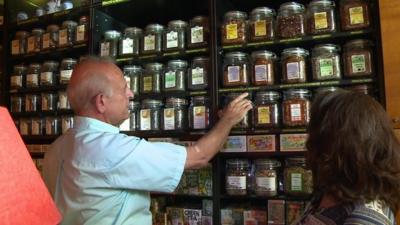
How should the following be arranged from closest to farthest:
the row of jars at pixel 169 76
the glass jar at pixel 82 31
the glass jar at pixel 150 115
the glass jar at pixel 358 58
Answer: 1. the glass jar at pixel 358 58
2. the row of jars at pixel 169 76
3. the glass jar at pixel 150 115
4. the glass jar at pixel 82 31

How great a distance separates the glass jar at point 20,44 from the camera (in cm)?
270

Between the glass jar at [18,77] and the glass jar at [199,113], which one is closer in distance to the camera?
the glass jar at [199,113]

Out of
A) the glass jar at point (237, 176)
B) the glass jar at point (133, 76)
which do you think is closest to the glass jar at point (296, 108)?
the glass jar at point (237, 176)

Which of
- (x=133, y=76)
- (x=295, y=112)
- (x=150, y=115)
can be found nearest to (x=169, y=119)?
(x=150, y=115)

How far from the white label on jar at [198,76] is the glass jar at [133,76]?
38cm

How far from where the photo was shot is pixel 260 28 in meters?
1.95

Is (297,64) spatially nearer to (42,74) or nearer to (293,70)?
(293,70)

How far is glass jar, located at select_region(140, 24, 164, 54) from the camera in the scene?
2.22 meters

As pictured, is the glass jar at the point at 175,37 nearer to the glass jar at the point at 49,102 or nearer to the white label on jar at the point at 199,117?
the white label on jar at the point at 199,117

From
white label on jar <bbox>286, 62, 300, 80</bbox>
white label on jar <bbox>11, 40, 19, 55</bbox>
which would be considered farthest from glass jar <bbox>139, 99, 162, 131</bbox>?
white label on jar <bbox>11, 40, 19, 55</bbox>

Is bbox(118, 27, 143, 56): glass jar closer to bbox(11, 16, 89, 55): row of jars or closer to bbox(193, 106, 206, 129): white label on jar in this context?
bbox(11, 16, 89, 55): row of jars

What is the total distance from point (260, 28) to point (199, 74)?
0.40 metres

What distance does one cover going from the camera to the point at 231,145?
→ 1.94 metres

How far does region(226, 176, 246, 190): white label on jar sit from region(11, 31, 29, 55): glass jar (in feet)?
5.75
